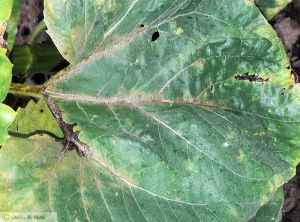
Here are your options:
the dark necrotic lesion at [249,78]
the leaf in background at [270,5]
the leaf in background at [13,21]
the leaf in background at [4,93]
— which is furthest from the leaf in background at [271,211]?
the leaf in background at [13,21]

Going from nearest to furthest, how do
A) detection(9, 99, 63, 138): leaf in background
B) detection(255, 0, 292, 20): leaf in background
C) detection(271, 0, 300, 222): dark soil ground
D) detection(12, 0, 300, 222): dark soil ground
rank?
detection(9, 99, 63, 138): leaf in background, detection(255, 0, 292, 20): leaf in background, detection(12, 0, 300, 222): dark soil ground, detection(271, 0, 300, 222): dark soil ground

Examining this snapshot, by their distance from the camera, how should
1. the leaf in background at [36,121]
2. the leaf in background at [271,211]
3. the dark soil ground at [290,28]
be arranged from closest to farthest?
the leaf in background at [36,121] < the leaf in background at [271,211] < the dark soil ground at [290,28]

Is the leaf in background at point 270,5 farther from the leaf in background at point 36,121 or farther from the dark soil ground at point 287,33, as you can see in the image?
the leaf in background at point 36,121

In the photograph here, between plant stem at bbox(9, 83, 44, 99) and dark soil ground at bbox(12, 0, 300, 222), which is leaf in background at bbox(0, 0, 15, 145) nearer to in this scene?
plant stem at bbox(9, 83, 44, 99)

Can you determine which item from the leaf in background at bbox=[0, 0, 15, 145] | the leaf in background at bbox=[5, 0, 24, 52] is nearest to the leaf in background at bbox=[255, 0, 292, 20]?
the leaf in background at bbox=[5, 0, 24, 52]

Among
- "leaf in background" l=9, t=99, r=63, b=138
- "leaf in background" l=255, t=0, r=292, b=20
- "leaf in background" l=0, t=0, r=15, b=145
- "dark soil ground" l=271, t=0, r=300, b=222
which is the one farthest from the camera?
"dark soil ground" l=271, t=0, r=300, b=222
